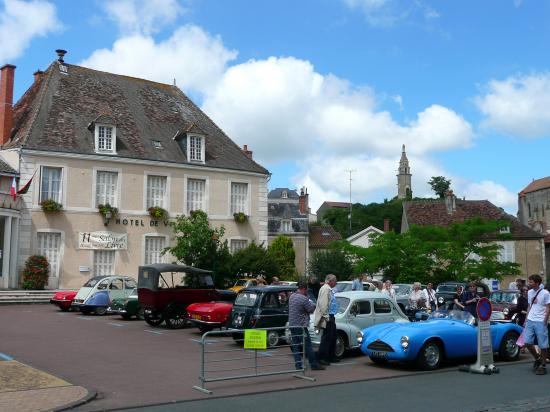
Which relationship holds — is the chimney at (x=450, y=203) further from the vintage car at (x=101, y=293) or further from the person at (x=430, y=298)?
the vintage car at (x=101, y=293)

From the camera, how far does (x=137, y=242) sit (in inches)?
1303

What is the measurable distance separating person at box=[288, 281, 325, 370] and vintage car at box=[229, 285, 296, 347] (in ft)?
11.5

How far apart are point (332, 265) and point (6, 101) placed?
1960 cm

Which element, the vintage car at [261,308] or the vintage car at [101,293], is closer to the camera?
the vintage car at [261,308]

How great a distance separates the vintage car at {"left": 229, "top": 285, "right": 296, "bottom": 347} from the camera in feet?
50.8

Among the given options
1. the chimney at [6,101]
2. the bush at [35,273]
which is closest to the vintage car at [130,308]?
the bush at [35,273]

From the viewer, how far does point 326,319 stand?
493 inches

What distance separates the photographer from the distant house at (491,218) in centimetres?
4894

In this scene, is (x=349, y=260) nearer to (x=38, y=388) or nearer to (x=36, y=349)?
(x=36, y=349)

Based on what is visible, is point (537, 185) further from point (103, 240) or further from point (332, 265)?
point (103, 240)

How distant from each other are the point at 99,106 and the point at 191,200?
24.5 feet

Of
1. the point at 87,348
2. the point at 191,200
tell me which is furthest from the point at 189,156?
the point at 87,348

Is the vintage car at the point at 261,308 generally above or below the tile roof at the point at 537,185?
below

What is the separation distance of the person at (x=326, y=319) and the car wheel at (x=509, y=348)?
12.4 feet
